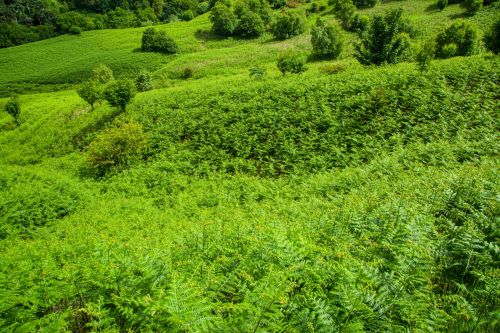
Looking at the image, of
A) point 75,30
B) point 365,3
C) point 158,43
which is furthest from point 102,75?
point 365,3

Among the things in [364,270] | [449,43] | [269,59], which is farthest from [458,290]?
[269,59]

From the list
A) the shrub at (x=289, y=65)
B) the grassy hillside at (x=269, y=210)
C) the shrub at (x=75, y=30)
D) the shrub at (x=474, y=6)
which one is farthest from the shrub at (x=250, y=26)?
the shrub at (x=75, y=30)

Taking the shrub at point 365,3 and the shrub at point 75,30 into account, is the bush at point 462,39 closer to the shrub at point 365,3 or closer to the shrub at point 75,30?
the shrub at point 365,3

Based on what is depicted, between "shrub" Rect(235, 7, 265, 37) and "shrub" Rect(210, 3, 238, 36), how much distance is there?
214 centimetres

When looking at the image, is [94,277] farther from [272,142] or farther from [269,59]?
[269,59]

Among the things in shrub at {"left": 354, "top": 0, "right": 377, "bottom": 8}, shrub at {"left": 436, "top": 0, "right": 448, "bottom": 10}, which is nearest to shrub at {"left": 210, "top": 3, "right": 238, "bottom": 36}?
shrub at {"left": 354, "top": 0, "right": 377, "bottom": 8}

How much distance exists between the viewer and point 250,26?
79.6 m

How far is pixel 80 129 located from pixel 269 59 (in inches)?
1661

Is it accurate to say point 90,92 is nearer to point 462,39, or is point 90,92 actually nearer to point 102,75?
point 102,75

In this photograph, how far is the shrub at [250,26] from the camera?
79375 mm

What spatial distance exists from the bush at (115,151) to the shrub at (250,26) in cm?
6678

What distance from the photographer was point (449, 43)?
121 feet

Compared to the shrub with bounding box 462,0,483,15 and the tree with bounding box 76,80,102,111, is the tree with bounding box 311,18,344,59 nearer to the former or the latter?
the shrub with bounding box 462,0,483,15

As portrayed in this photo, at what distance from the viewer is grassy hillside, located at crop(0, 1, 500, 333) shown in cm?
376
